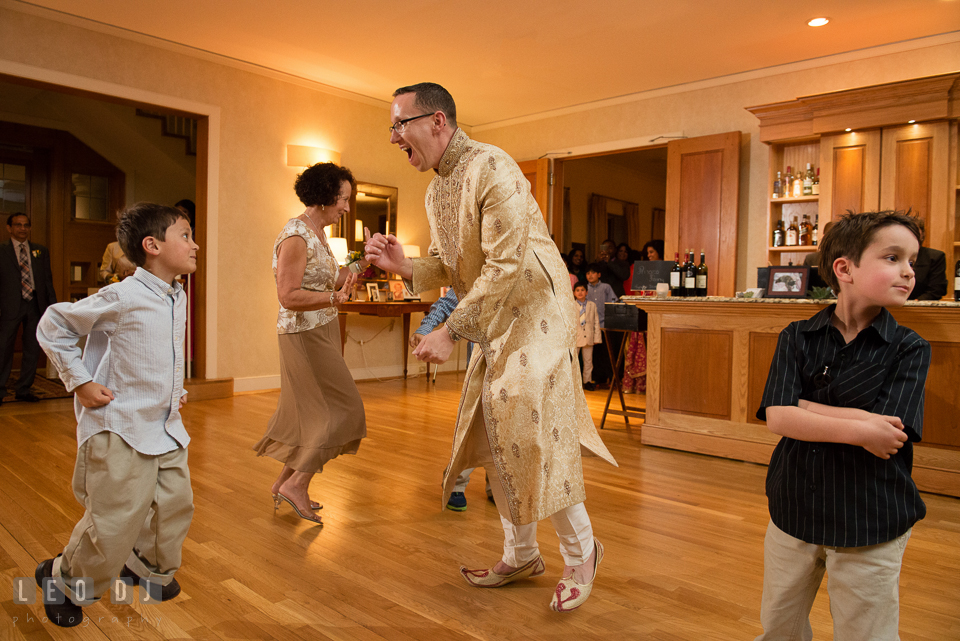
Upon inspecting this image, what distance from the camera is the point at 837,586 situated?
130cm

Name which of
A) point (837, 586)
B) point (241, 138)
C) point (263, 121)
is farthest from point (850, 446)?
point (263, 121)

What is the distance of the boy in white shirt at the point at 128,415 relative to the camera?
1636 mm

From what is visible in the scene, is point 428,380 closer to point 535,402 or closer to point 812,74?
point 812,74

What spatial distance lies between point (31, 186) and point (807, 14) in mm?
8394

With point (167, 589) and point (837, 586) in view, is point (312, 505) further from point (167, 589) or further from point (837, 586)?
point (837, 586)

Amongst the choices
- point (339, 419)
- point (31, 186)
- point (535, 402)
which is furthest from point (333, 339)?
point (31, 186)

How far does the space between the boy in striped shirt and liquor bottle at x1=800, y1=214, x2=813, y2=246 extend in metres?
5.06

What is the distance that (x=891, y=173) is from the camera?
5.27m

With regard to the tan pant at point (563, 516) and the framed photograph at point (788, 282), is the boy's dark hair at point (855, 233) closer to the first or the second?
the tan pant at point (563, 516)

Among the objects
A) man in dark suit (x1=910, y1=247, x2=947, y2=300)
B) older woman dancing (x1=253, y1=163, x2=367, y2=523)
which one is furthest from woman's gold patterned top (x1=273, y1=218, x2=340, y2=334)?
man in dark suit (x1=910, y1=247, x2=947, y2=300)

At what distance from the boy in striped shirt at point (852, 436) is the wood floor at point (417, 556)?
2.15ft

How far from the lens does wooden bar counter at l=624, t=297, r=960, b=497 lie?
A: 3.41 metres

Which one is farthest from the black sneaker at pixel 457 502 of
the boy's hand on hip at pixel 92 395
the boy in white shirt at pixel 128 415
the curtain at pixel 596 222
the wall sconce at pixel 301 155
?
the curtain at pixel 596 222

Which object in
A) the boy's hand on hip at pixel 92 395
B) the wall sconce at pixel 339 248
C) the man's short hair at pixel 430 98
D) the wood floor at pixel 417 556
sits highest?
the man's short hair at pixel 430 98
